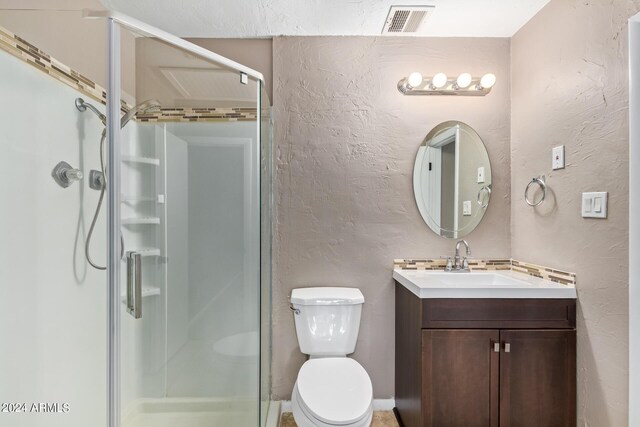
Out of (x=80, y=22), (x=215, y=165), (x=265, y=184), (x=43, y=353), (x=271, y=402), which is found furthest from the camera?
(x=271, y=402)

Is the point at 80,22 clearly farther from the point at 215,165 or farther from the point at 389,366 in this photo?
the point at 389,366

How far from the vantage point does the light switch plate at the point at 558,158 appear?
1666mm

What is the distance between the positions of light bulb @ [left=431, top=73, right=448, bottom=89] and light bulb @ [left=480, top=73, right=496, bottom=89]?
0.72 feet

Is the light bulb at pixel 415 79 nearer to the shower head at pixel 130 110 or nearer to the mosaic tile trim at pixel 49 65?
the shower head at pixel 130 110

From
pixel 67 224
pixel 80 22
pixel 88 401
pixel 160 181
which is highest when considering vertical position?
pixel 80 22

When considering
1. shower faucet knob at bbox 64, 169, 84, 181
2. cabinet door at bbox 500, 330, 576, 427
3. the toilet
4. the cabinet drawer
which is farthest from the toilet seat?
A: shower faucet knob at bbox 64, 169, 84, 181

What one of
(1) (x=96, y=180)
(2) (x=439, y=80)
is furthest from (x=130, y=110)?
(2) (x=439, y=80)

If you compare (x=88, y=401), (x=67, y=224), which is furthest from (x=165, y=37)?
(x=88, y=401)

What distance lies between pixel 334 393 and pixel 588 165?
1.50 metres

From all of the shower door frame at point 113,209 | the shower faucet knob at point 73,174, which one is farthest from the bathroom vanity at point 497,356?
the shower faucet knob at point 73,174

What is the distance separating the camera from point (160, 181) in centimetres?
138

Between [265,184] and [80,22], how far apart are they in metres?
1.01

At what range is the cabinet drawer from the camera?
1.60 m

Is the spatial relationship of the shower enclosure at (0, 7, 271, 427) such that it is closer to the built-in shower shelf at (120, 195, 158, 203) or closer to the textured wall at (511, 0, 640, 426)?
the built-in shower shelf at (120, 195, 158, 203)
